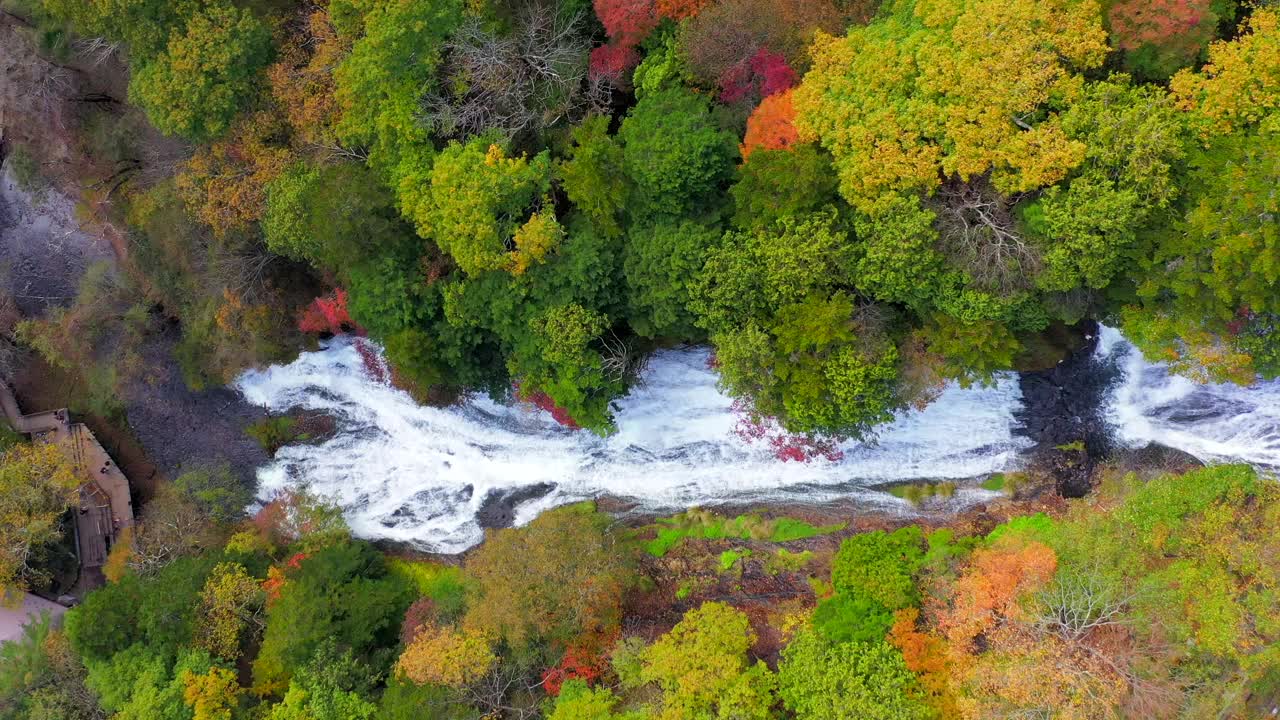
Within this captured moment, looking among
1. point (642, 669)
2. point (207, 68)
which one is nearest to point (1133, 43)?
point (642, 669)

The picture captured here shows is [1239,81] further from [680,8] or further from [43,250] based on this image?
[43,250]

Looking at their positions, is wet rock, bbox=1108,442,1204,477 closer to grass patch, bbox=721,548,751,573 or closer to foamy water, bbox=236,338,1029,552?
foamy water, bbox=236,338,1029,552

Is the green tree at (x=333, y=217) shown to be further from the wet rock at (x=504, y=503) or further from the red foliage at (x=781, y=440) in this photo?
the red foliage at (x=781, y=440)

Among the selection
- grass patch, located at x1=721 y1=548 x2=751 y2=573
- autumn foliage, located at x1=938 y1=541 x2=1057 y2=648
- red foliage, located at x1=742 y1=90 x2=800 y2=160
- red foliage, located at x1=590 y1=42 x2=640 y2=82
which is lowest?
grass patch, located at x1=721 y1=548 x2=751 y2=573

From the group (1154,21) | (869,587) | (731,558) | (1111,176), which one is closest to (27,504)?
(731,558)

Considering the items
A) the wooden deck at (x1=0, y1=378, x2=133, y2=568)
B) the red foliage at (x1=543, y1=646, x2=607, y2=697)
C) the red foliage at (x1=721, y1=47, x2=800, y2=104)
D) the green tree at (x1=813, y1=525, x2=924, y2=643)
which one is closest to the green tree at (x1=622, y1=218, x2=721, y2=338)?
the red foliage at (x1=721, y1=47, x2=800, y2=104)

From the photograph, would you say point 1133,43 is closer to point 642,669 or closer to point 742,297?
point 742,297

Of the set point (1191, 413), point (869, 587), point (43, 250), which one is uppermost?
point (43, 250)
